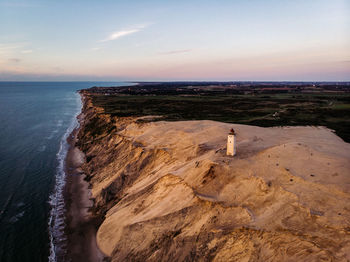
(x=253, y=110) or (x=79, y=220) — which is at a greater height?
(x=253, y=110)

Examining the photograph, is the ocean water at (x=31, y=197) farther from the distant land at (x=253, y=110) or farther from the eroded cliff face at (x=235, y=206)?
the distant land at (x=253, y=110)

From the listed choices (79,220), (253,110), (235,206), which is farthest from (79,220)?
(253,110)

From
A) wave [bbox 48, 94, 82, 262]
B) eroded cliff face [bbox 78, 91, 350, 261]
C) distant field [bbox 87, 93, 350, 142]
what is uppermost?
distant field [bbox 87, 93, 350, 142]

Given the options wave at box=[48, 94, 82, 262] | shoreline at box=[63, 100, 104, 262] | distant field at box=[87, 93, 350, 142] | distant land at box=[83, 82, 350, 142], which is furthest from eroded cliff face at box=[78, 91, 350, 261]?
distant land at box=[83, 82, 350, 142]

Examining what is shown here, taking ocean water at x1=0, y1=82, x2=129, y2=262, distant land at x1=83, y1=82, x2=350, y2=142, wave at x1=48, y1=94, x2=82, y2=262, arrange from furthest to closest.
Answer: distant land at x1=83, y1=82, x2=350, y2=142 < ocean water at x1=0, y1=82, x2=129, y2=262 < wave at x1=48, y1=94, x2=82, y2=262

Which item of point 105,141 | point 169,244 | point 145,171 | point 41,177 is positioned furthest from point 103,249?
point 105,141

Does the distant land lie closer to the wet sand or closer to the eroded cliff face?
the eroded cliff face

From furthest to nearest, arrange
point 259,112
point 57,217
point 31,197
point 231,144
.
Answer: point 259,112 < point 31,197 < point 57,217 < point 231,144

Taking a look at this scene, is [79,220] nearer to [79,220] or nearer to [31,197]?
[79,220]
